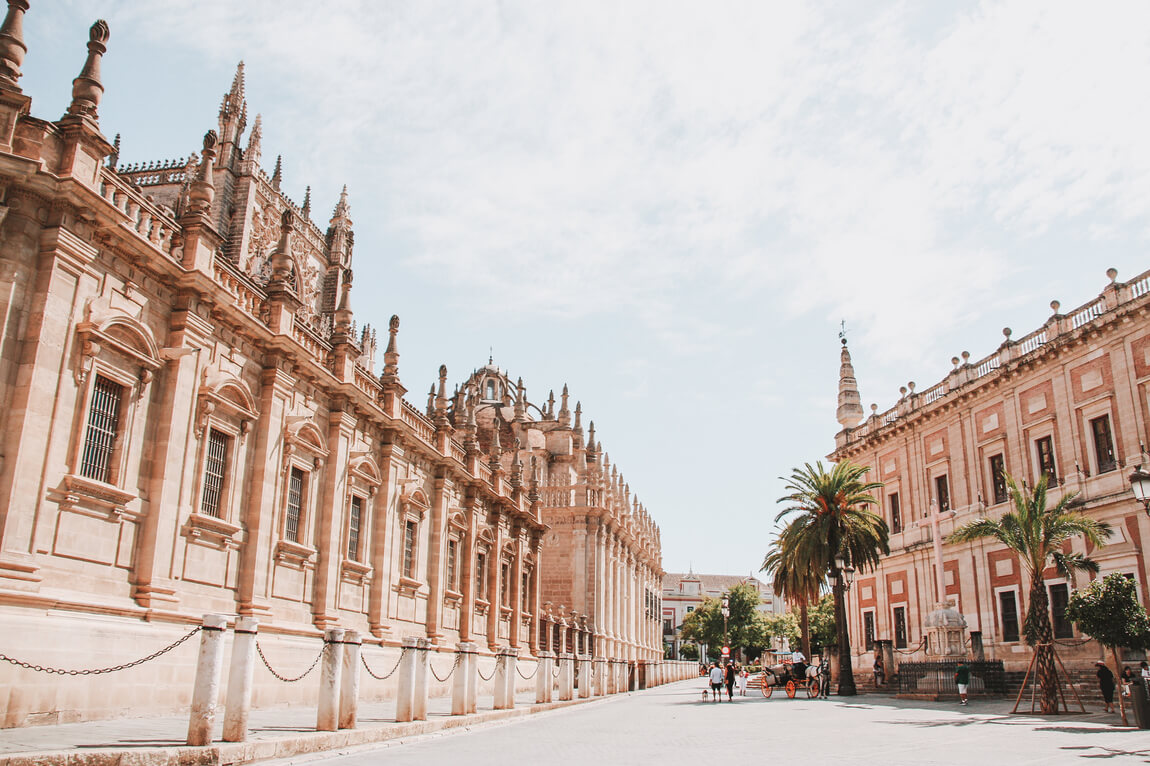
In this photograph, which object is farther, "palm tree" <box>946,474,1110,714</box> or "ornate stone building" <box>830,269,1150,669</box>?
"ornate stone building" <box>830,269,1150,669</box>

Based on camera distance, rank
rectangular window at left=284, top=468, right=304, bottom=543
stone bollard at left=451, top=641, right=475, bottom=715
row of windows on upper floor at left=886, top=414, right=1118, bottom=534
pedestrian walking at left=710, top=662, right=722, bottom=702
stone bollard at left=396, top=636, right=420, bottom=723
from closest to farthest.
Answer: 1. stone bollard at left=396, top=636, right=420, bottom=723
2. stone bollard at left=451, top=641, right=475, bottom=715
3. rectangular window at left=284, top=468, right=304, bottom=543
4. row of windows on upper floor at left=886, top=414, right=1118, bottom=534
5. pedestrian walking at left=710, top=662, right=722, bottom=702

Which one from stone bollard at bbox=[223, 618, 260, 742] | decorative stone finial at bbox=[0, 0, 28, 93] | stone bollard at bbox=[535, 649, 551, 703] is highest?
decorative stone finial at bbox=[0, 0, 28, 93]

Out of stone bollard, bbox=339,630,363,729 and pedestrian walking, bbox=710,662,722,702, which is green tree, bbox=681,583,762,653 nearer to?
pedestrian walking, bbox=710,662,722,702

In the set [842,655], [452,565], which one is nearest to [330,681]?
[452,565]

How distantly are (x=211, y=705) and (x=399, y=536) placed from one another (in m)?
13.4

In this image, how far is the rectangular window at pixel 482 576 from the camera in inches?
1155

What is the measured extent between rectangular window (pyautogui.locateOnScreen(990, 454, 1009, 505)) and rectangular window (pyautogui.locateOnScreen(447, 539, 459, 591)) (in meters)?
20.7

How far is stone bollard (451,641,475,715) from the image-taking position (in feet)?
51.0

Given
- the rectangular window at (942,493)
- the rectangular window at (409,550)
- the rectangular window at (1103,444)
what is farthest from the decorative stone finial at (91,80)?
the rectangular window at (942,493)

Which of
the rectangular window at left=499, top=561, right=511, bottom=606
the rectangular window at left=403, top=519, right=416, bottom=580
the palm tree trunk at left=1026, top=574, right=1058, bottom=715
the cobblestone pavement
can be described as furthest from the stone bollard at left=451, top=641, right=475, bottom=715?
the rectangular window at left=499, top=561, right=511, bottom=606

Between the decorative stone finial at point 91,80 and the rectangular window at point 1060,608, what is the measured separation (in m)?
30.3

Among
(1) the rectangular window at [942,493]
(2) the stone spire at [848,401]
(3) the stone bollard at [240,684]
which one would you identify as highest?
(2) the stone spire at [848,401]

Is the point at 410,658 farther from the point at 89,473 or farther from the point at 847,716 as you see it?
the point at 847,716

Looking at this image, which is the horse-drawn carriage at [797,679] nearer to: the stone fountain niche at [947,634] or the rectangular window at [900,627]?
the stone fountain niche at [947,634]
